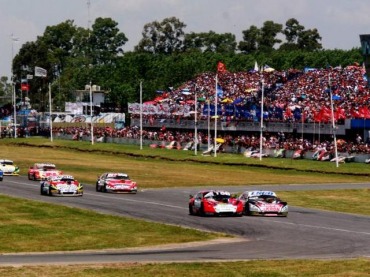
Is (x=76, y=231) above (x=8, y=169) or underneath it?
underneath

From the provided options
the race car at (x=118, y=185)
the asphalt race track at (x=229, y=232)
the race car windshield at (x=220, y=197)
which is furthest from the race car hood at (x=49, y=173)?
the race car windshield at (x=220, y=197)

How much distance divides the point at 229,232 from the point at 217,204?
22.2 ft

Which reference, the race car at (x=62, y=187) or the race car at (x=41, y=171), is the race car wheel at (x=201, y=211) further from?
the race car at (x=41, y=171)

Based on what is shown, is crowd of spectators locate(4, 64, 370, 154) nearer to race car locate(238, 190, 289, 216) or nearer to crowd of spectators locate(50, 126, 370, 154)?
crowd of spectators locate(50, 126, 370, 154)

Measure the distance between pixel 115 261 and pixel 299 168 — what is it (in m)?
63.6

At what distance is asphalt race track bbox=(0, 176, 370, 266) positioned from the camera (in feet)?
109

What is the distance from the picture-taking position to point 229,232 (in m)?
41.4

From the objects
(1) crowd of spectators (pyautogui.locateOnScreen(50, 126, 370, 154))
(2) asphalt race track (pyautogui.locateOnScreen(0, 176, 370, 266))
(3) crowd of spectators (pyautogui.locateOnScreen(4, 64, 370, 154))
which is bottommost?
(2) asphalt race track (pyautogui.locateOnScreen(0, 176, 370, 266))

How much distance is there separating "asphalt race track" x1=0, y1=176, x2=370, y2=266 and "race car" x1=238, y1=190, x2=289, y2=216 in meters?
0.64

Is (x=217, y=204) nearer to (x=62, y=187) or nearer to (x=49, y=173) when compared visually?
(x=62, y=187)

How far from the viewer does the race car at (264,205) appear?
4881 cm

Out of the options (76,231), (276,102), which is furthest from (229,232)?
(276,102)

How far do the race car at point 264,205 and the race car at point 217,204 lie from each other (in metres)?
0.67

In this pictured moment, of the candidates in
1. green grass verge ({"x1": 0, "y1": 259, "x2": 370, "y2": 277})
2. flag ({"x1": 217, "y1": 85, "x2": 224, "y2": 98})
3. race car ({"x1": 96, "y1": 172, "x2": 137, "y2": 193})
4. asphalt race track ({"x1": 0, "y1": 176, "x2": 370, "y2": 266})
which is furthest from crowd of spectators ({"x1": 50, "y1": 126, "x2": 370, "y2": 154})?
green grass verge ({"x1": 0, "y1": 259, "x2": 370, "y2": 277})
